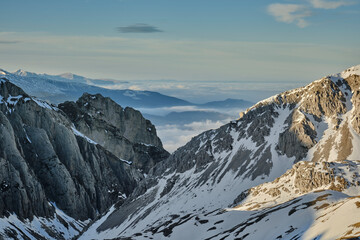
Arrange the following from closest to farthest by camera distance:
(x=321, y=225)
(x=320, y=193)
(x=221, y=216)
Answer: (x=321, y=225)
(x=320, y=193)
(x=221, y=216)

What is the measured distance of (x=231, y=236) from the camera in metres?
158

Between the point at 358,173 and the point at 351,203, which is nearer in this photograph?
the point at 351,203

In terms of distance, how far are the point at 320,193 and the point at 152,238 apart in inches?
2335

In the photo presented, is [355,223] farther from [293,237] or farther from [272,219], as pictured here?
[272,219]

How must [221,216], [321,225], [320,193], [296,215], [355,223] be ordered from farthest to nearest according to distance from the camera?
[221,216], [320,193], [296,215], [321,225], [355,223]

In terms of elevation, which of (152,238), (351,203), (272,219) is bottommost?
(152,238)

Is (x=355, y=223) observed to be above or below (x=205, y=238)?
above

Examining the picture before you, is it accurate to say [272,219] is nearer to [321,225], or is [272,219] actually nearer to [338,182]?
[321,225]

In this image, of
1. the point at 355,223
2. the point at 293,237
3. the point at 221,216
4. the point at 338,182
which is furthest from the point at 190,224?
the point at 355,223

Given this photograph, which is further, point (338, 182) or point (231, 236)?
A: point (338, 182)

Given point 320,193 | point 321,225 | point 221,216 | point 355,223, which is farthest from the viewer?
point 221,216

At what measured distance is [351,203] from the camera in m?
128

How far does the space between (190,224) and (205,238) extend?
20.8m

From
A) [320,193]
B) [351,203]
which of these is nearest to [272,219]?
[320,193]
